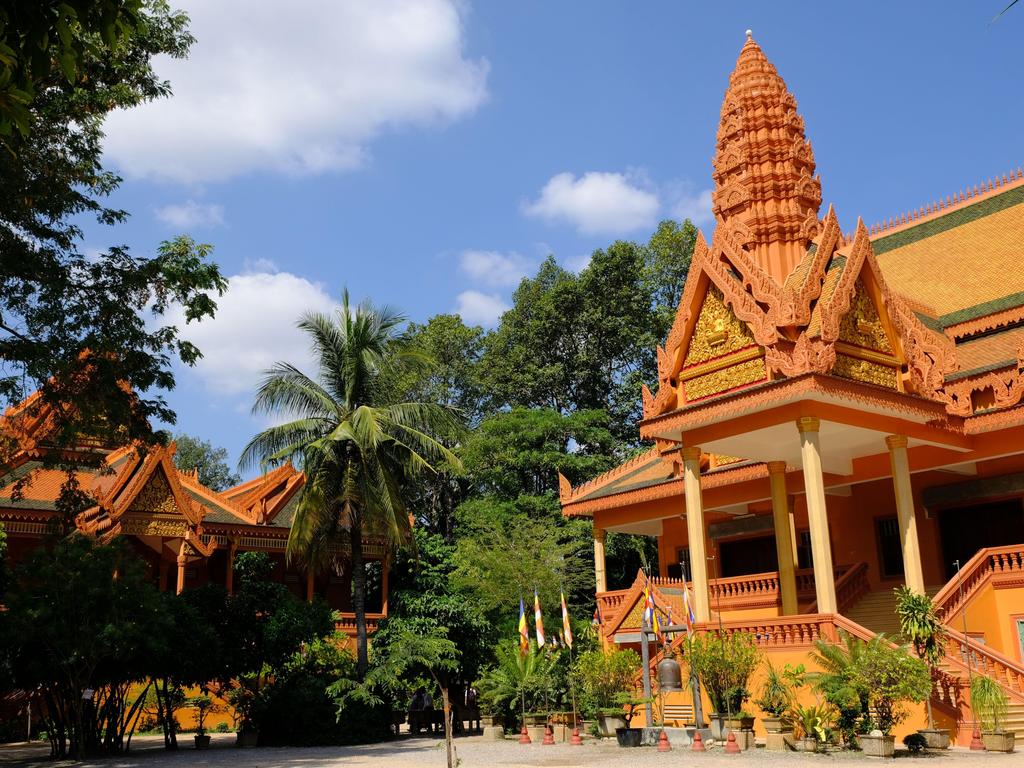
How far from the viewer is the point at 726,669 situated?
47.3ft

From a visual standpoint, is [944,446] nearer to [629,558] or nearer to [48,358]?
[48,358]

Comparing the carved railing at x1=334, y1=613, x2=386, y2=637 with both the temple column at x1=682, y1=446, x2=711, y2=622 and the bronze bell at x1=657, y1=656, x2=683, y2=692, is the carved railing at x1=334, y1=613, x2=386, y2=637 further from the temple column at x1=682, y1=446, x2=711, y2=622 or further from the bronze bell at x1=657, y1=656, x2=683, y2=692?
the bronze bell at x1=657, y1=656, x2=683, y2=692

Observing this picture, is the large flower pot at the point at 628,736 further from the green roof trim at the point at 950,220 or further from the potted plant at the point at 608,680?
the green roof trim at the point at 950,220

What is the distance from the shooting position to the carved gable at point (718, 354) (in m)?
16.0

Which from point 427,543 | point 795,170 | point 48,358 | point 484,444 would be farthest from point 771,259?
point 484,444

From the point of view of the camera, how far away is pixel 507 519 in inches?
1319

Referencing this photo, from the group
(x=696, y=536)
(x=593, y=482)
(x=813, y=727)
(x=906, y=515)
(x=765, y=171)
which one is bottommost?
(x=813, y=727)

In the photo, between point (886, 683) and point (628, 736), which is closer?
point (886, 683)

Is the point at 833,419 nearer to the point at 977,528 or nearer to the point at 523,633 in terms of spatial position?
the point at 977,528

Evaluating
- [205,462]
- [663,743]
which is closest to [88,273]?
[663,743]

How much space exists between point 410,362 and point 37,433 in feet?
33.2

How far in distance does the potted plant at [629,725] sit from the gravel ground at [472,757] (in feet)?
0.94

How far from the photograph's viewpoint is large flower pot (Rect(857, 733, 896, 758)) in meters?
12.3

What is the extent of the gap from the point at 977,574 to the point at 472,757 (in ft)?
28.1
